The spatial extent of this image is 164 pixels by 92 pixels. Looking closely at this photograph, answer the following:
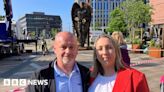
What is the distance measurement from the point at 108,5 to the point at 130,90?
171 metres

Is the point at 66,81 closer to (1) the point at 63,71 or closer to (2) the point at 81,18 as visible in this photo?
(1) the point at 63,71

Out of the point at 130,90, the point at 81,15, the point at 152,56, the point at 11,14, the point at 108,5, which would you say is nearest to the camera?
the point at 130,90

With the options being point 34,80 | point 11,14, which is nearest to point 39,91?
point 34,80

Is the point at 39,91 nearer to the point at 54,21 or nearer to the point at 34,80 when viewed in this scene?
the point at 34,80

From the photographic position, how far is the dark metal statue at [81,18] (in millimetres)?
40697

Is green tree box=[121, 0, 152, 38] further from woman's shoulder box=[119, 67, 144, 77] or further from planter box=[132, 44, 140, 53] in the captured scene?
woman's shoulder box=[119, 67, 144, 77]

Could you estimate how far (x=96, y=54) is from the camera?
4090 millimetres

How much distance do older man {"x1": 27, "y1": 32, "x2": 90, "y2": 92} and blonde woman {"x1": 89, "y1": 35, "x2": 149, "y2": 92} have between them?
7.6 inches

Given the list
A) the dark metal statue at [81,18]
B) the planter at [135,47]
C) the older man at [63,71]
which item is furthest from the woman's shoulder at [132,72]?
the dark metal statue at [81,18]

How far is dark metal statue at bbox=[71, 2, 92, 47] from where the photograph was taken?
4070cm

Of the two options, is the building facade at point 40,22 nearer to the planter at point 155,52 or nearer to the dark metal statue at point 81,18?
the dark metal statue at point 81,18

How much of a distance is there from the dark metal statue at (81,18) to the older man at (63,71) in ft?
120

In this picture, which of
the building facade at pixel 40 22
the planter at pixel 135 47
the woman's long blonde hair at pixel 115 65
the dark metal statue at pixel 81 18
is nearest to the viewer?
the woman's long blonde hair at pixel 115 65

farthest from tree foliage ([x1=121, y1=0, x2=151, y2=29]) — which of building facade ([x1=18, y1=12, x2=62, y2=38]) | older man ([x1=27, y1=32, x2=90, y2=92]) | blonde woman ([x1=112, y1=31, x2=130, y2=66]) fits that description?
building facade ([x1=18, y1=12, x2=62, y2=38])
